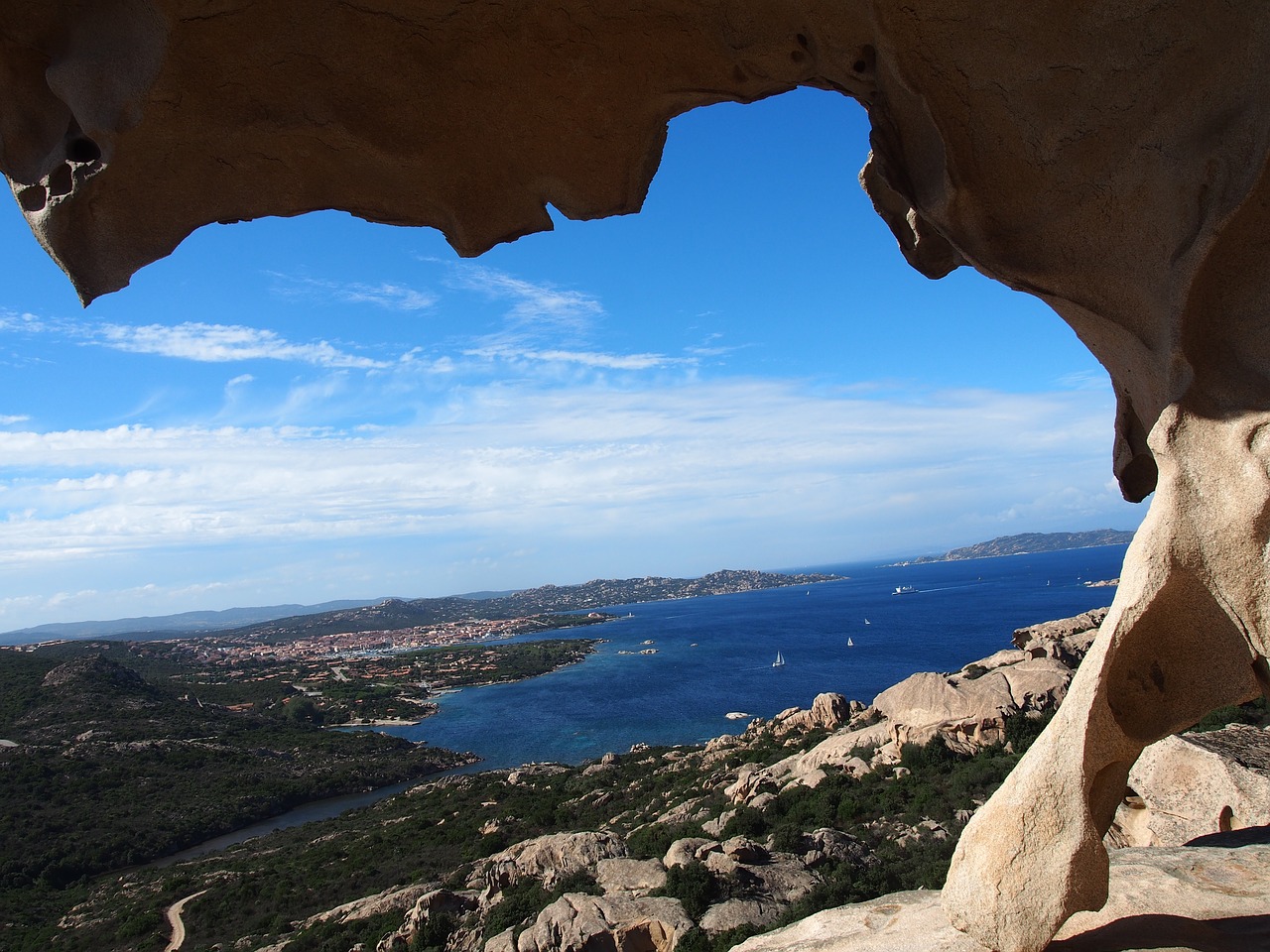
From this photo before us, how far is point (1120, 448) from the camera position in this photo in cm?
507

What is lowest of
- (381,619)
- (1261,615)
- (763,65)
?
(381,619)

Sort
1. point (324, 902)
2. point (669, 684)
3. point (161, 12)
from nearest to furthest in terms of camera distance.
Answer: point (161, 12), point (324, 902), point (669, 684)

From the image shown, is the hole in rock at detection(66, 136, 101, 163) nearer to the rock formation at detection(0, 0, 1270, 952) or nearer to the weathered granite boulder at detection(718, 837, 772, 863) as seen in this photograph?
the rock formation at detection(0, 0, 1270, 952)

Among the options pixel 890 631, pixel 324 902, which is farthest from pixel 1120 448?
pixel 890 631

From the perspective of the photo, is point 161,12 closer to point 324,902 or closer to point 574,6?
point 574,6

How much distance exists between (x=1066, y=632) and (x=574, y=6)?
88.8 feet

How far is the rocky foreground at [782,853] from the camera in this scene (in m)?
4.92

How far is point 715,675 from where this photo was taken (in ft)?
243

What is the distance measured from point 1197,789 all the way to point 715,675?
69.0 m

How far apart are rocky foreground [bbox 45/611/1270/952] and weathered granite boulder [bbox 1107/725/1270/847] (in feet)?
0.06

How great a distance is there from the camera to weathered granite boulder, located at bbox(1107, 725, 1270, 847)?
6891 millimetres

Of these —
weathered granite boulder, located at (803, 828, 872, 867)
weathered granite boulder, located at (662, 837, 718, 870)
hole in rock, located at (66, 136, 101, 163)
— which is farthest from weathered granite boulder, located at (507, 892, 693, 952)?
hole in rock, located at (66, 136, 101, 163)

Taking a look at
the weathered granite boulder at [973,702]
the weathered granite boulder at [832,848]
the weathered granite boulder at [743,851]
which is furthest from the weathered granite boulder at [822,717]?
the weathered granite boulder at [743,851]

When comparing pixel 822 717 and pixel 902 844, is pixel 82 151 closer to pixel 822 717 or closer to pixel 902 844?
pixel 902 844
